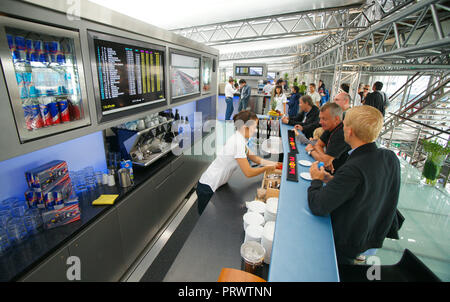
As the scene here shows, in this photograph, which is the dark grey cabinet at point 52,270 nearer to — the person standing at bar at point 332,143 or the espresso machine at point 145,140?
the espresso machine at point 145,140

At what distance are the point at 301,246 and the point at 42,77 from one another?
2.04m

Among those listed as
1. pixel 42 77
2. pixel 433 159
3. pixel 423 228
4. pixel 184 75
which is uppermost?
pixel 184 75

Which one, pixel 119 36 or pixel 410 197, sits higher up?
pixel 119 36

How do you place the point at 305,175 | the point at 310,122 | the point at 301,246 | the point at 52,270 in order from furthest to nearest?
1. the point at 310,122
2. the point at 305,175
3. the point at 52,270
4. the point at 301,246

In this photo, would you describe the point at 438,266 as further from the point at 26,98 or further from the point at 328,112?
the point at 26,98

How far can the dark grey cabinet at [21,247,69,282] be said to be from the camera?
1.32 meters

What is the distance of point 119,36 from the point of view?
202cm

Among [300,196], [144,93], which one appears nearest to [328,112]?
[300,196]

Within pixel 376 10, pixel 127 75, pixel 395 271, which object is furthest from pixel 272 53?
pixel 395 271

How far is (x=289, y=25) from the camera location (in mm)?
7770

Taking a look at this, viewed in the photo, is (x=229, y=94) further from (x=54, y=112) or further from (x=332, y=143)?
(x=54, y=112)

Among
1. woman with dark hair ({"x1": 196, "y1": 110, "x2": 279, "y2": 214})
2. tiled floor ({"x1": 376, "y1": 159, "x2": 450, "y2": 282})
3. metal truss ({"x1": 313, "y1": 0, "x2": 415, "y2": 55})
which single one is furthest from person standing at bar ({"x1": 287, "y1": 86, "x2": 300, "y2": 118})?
woman with dark hair ({"x1": 196, "y1": 110, "x2": 279, "y2": 214})

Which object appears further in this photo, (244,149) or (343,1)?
(343,1)

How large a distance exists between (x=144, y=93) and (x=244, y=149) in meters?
1.42
